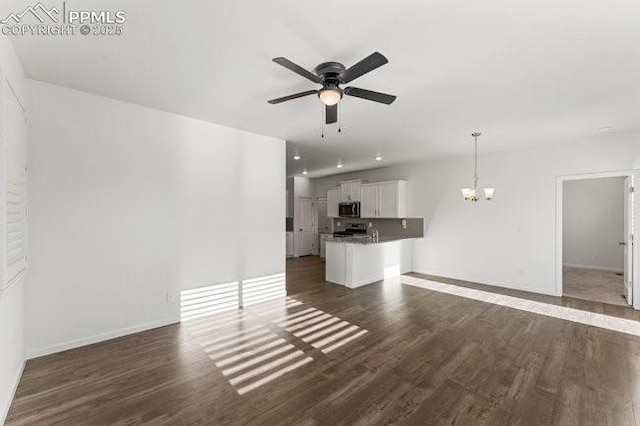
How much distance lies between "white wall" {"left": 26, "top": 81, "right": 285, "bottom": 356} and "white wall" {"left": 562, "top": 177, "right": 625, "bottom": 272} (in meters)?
8.56

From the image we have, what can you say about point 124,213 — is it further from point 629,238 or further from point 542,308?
point 629,238

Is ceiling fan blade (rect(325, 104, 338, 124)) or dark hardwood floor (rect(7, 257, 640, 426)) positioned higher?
ceiling fan blade (rect(325, 104, 338, 124))

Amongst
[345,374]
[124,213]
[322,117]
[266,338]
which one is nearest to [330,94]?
[322,117]

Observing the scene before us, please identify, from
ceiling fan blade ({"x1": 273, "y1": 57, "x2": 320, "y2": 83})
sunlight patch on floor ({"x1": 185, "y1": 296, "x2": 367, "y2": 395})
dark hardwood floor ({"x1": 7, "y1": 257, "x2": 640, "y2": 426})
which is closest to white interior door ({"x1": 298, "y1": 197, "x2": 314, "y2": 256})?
sunlight patch on floor ({"x1": 185, "y1": 296, "x2": 367, "y2": 395})

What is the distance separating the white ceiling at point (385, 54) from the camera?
6.15 feet

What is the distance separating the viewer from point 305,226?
10273 mm

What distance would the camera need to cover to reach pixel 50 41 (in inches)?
88.4

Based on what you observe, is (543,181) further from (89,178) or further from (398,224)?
(89,178)

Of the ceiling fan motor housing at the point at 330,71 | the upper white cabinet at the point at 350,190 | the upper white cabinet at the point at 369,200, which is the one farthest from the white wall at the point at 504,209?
the ceiling fan motor housing at the point at 330,71

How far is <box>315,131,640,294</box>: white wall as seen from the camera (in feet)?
15.9

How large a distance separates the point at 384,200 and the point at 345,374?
546cm

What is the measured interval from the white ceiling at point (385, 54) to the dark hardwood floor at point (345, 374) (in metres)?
2.90

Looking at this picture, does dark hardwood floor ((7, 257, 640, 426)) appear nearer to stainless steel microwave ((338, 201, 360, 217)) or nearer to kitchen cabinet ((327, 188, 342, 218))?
stainless steel microwave ((338, 201, 360, 217))

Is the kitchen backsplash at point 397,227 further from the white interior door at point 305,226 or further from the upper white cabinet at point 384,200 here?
the white interior door at point 305,226
